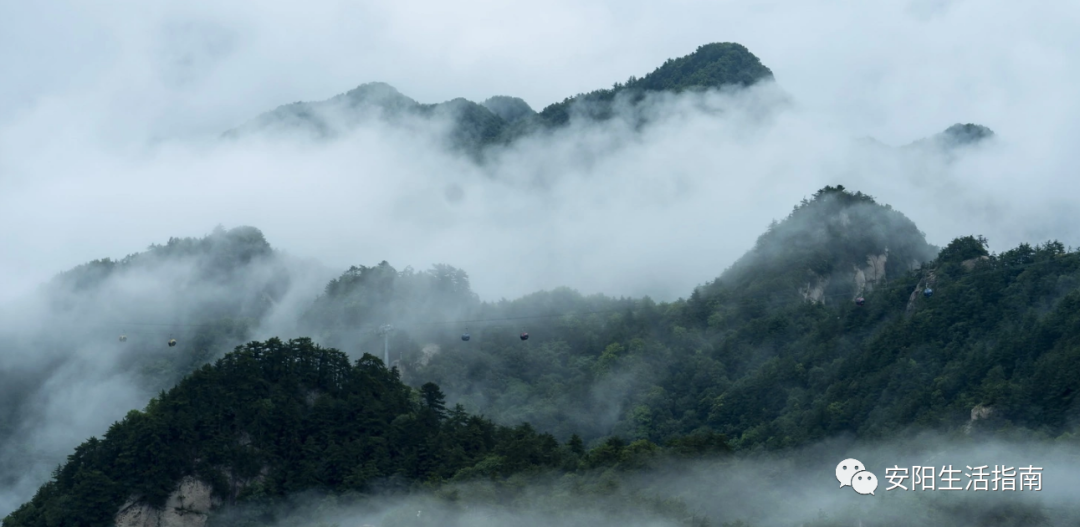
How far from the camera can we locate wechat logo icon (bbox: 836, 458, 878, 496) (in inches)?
1958

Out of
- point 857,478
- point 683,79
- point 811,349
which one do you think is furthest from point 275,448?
point 683,79

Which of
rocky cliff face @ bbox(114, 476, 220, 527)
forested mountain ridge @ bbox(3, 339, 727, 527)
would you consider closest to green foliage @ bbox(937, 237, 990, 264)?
forested mountain ridge @ bbox(3, 339, 727, 527)

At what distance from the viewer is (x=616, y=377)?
90.0m

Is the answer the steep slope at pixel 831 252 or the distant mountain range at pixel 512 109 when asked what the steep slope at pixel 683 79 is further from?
the steep slope at pixel 831 252

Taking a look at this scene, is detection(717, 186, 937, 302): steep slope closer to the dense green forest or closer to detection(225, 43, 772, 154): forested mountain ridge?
the dense green forest

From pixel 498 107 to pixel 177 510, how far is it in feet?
408

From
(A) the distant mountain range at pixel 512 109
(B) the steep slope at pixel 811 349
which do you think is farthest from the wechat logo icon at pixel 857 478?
(A) the distant mountain range at pixel 512 109

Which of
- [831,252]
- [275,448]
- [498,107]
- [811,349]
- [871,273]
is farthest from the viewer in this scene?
[498,107]

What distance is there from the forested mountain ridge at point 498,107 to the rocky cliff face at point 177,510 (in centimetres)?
9352

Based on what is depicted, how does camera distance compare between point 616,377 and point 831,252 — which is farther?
point 831,252

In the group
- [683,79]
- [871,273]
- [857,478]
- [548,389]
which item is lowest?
[857,478]

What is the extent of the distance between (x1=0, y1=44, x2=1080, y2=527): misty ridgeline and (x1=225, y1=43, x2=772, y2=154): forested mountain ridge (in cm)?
4358

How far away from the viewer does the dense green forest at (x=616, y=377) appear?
6231 centimetres

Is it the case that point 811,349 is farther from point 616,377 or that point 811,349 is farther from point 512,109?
point 512,109
